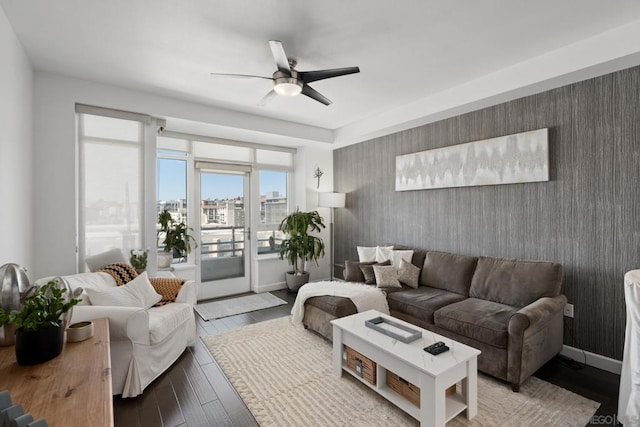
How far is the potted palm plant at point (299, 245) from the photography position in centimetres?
A: 495

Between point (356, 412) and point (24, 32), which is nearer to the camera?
point (356, 412)

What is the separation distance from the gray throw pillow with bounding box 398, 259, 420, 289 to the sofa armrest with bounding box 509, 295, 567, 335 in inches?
48.9

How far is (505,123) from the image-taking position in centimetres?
327

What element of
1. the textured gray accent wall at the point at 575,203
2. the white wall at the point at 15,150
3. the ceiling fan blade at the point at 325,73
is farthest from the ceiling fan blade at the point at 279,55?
the textured gray accent wall at the point at 575,203

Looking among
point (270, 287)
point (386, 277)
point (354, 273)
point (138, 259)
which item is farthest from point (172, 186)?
point (386, 277)

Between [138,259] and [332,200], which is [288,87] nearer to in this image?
[138,259]

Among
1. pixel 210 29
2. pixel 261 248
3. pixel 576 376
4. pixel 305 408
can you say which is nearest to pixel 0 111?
pixel 210 29

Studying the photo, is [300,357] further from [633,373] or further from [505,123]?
[505,123]

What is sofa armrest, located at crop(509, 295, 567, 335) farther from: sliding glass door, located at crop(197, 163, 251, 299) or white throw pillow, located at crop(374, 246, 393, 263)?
sliding glass door, located at crop(197, 163, 251, 299)

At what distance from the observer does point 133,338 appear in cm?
225

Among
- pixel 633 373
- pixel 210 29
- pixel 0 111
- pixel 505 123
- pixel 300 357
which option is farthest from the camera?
pixel 505 123

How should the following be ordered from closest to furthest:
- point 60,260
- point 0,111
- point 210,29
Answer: point 0,111
point 210,29
point 60,260

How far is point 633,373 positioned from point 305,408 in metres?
2.00

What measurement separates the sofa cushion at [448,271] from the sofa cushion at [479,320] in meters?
0.36
